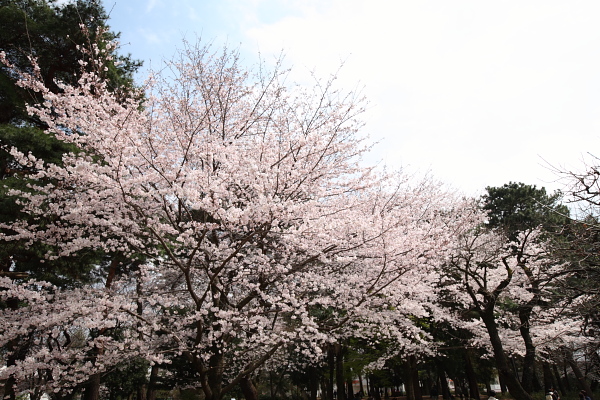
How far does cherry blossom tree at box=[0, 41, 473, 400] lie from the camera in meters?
5.61

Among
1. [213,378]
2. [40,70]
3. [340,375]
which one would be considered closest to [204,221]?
[213,378]

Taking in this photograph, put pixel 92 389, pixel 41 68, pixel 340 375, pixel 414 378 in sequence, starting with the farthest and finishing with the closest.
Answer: pixel 414 378 < pixel 340 375 < pixel 92 389 < pixel 41 68

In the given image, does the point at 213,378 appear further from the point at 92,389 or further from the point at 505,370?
the point at 505,370

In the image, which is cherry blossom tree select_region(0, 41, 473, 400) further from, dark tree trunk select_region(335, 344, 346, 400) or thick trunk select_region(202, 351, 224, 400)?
dark tree trunk select_region(335, 344, 346, 400)

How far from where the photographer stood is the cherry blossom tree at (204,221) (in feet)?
18.4

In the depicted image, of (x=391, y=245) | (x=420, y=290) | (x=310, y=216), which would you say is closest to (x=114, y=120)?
(x=310, y=216)

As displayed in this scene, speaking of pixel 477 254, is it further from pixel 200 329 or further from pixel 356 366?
pixel 200 329

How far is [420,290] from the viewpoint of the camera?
9398mm

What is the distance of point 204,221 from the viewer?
618 centimetres

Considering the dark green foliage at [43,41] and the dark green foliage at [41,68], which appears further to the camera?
the dark green foliage at [43,41]

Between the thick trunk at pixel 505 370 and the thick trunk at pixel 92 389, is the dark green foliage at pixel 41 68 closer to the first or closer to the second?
the thick trunk at pixel 92 389

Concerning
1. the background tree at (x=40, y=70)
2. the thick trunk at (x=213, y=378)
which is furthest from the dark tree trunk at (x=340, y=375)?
the background tree at (x=40, y=70)

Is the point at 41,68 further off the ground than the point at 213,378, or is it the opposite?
the point at 41,68

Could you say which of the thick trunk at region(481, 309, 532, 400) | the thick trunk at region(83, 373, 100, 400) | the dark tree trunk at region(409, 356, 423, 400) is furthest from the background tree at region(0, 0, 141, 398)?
the dark tree trunk at region(409, 356, 423, 400)
